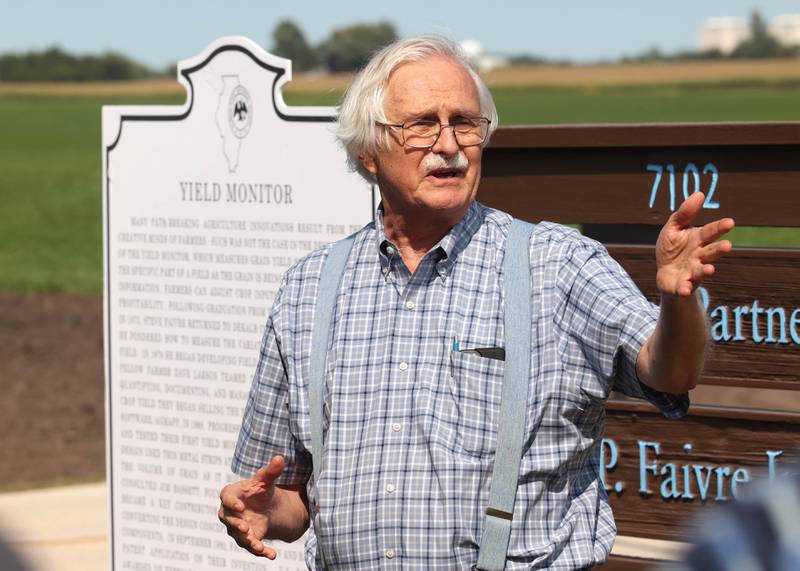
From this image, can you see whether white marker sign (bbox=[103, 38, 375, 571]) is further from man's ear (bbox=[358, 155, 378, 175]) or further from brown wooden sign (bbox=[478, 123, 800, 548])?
man's ear (bbox=[358, 155, 378, 175])

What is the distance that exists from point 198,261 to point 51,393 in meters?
6.10

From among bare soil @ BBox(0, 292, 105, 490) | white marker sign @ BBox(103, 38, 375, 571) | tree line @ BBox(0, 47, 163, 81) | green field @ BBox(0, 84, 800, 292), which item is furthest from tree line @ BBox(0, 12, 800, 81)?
white marker sign @ BBox(103, 38, 375, 571)

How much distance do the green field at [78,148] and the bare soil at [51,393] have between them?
277cm

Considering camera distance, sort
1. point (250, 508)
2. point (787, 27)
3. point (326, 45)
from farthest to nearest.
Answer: point (787, 27), point (326, 45), point (250, 508)

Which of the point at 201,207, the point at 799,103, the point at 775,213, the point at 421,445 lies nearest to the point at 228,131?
the point at 201,207

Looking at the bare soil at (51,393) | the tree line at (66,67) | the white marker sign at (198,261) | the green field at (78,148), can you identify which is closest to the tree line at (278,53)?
the tree line at (66,67)

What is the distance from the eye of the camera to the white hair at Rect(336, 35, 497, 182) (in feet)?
8.46

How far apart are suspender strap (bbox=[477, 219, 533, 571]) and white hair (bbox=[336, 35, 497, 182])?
43cm

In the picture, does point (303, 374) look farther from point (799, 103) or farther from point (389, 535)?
point (799, 103)

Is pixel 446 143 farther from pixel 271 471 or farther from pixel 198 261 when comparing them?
pixel 198 261

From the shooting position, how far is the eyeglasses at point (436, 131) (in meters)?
2.56

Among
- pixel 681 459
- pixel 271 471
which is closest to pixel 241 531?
pixel 271 471

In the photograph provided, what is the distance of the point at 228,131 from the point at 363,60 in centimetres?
137

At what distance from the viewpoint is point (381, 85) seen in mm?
2605
